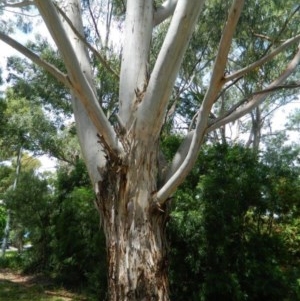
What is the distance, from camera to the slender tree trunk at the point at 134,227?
269 centimetres

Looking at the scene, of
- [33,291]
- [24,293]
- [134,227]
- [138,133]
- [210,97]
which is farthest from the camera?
[33,291]

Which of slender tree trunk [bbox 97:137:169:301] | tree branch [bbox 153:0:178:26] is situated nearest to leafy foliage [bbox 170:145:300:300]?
tree branch [bbox 153:0:178:26]

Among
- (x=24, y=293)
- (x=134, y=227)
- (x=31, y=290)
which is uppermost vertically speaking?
(x=31, y=290)

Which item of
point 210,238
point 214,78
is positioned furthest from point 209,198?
point 214,78

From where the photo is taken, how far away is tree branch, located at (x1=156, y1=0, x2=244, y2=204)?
2246mm

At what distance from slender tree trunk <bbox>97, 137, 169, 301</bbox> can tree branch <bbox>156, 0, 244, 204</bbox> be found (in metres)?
0.15

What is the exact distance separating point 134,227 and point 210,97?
95cm

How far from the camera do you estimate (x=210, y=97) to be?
2559mm

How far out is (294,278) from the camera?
602 centimetres

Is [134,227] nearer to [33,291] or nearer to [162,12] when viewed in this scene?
[162,12]

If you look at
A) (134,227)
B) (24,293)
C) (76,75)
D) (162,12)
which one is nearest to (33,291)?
(24,293)

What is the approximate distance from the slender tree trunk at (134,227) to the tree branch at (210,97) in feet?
0.48

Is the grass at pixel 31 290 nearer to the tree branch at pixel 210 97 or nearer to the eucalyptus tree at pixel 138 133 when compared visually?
the eucalyptus tree at pixel 138 133

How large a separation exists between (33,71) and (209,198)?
8798mm
